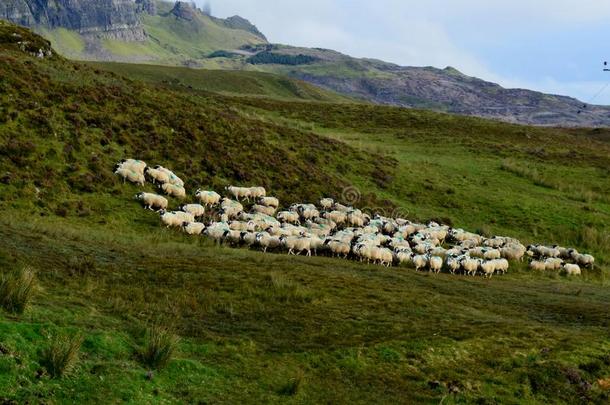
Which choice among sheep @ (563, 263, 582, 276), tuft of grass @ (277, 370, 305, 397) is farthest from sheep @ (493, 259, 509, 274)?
tuft of grass @ (277, 370, 305, 397)

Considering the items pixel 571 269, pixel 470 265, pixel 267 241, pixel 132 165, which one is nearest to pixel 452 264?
pixel 470 265

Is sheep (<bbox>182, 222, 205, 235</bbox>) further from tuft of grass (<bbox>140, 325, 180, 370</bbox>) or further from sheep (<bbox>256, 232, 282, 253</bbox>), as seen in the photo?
tuft of grass (<bbox>140, 325, 180, 370</bbox>)

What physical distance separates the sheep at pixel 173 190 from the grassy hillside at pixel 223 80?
99913 millimetres

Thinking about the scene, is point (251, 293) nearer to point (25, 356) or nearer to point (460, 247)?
point (25, 356)

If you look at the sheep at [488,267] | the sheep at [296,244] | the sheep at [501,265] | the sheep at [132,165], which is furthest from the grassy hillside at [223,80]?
the sheep at [296,244]

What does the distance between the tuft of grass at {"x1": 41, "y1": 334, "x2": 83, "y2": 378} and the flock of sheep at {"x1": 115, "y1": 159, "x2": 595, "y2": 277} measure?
15.0m

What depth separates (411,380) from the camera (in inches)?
510

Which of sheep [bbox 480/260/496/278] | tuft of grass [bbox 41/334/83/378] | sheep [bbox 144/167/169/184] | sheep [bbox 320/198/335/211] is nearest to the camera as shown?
tuft of grass [bbox 41/334/83/378]

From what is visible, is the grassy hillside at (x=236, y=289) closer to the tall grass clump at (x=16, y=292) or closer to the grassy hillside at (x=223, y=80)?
the tall grass clump at (x=16, y=292)

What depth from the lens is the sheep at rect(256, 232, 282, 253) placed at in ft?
83.2

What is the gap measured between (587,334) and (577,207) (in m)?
31.7

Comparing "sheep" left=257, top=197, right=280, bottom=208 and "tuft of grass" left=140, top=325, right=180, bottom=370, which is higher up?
"sheep" left=257, top=197, right=280, bottom=208

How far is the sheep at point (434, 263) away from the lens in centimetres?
2628

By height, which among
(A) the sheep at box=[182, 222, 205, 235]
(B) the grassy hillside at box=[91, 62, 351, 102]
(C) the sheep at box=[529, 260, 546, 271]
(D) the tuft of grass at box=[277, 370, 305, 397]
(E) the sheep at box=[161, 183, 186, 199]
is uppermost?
(B) the grassy hillside at box=[91, 62, 351, 102]
